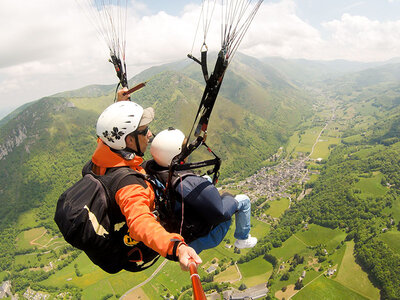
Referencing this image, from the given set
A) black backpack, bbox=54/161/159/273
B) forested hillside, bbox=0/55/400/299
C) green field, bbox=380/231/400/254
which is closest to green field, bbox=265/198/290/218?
forested hillside, bbox=0/55/400/299

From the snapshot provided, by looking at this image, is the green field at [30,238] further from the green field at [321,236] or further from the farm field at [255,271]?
the green field at [321,236]

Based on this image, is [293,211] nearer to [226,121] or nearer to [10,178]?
[226,121]

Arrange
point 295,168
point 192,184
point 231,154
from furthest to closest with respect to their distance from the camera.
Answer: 1. point 231,154
2. point 295,168
3. point 192,184

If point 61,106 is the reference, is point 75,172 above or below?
below

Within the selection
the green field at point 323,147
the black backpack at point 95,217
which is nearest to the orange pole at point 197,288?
the black backpack at point 95,217

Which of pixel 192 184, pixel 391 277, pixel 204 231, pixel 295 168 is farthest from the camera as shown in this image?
pixel 295 168

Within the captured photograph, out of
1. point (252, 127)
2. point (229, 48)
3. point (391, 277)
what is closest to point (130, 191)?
point (229, 48)

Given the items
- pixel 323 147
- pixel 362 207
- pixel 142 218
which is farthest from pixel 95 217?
pixel 323 147
